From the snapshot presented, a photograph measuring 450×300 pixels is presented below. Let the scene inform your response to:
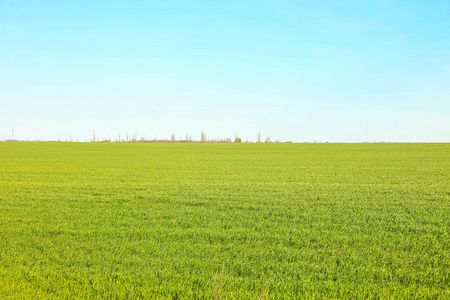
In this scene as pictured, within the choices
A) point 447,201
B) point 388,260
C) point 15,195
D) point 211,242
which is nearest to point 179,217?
point 211,242

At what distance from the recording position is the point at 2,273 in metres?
3.42

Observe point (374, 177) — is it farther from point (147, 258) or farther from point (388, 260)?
point (147, 258)

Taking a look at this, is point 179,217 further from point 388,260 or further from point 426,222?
point 426,222

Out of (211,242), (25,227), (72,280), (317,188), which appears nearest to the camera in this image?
(72,280)

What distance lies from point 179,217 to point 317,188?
15.9 ft

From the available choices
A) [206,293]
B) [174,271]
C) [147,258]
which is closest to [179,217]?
[147,258]

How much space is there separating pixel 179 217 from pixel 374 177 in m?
8.72

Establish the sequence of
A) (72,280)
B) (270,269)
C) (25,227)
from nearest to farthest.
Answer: (72,280), (270,269), (25,227)

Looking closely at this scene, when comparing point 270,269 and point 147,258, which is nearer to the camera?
point 270,269

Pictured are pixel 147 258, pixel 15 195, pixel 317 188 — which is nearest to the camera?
pixel 147 258

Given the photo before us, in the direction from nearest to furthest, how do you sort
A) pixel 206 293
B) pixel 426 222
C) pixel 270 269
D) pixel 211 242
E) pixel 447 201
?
pixel 206 293 → pixel 270 269 → pixel 211 242 → pixel 426 222 → pixel 447 201

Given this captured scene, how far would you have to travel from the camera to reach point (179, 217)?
5.59 metres

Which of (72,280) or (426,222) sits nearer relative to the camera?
(72,280)

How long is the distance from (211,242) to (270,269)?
1064mm
